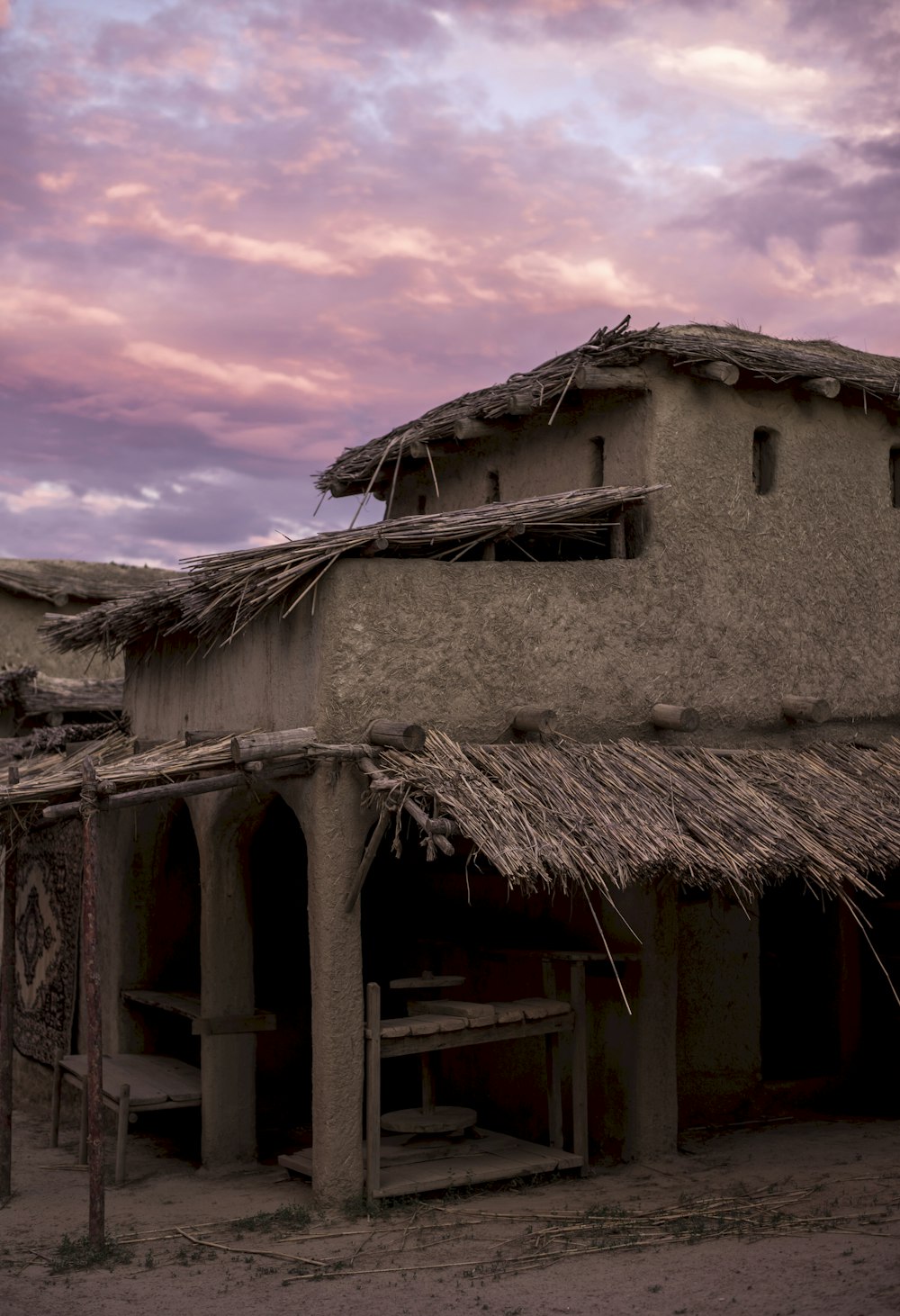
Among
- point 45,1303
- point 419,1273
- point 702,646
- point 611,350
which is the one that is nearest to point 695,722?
point 702,646

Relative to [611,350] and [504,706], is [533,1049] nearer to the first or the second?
[504,706]

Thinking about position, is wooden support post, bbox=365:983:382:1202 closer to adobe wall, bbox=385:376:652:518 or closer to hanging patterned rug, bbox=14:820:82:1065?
adobe wall, bbox=385:376:652:518

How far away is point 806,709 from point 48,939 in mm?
7728

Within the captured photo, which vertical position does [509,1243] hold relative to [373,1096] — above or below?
below

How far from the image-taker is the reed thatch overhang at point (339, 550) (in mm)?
9297

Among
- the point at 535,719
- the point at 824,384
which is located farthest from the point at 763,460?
the point at 535,719

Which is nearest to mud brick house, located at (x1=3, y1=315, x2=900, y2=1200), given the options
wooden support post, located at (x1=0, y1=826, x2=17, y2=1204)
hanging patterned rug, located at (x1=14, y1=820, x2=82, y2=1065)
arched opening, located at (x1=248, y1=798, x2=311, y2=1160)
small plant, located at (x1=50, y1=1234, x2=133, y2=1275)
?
arched opening, located at (x1=248, y1=798, x2=311, y2=1160)

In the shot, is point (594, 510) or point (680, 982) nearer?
point (594, 510)

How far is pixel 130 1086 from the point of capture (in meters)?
10.6

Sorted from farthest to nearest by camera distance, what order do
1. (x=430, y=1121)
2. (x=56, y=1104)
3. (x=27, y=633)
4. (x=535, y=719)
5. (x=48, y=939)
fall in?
(x=27, y=633) < (x=48, y=939) < (x=56, y=1104) < (x=430, y=1121) < (x=535, y=719)

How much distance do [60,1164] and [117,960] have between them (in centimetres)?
190

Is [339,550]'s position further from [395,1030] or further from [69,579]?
[69,579]

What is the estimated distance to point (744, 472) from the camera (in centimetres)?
1102

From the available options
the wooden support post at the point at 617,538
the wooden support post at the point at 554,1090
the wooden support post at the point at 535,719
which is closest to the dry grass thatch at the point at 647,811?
the wooden support post at the point at 535,719
